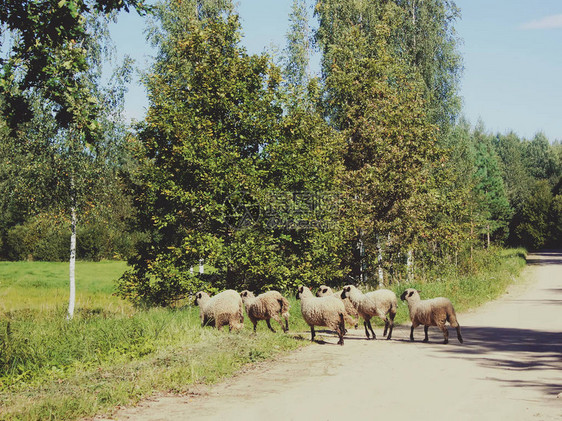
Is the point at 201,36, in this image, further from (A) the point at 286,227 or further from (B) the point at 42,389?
(B) the point at 42,389

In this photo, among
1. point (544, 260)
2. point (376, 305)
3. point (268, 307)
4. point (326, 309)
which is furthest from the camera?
point (544, 260)

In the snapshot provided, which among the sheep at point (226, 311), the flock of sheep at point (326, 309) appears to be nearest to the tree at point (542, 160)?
the flock of sheep at point (326, 309)

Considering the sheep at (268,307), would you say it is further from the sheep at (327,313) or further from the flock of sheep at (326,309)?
the sheep at (327,313)

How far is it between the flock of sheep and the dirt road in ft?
1.98

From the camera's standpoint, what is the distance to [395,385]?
8.70m

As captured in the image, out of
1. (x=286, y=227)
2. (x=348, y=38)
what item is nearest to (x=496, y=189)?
(x=348, y=38)

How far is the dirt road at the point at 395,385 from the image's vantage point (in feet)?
23.7

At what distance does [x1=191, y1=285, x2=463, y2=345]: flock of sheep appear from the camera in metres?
12.9

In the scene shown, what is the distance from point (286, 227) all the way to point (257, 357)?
9868 millimetres

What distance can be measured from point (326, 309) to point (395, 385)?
4.19m

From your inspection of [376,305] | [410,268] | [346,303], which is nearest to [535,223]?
[410,268]

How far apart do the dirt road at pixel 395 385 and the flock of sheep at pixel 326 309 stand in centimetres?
60

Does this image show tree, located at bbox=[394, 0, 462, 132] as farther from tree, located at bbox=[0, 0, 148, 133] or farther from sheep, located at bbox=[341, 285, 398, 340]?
tree, located at bbox=[0, 0, 148, 133]

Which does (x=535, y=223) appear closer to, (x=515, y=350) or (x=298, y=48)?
(x=298, y=48)
